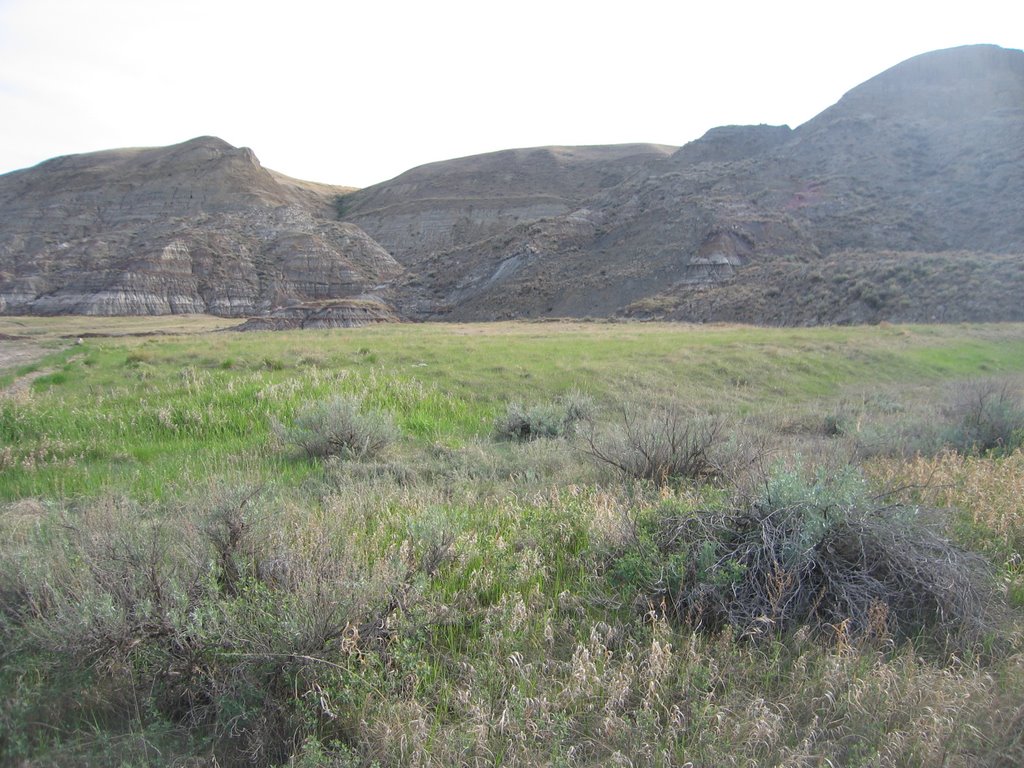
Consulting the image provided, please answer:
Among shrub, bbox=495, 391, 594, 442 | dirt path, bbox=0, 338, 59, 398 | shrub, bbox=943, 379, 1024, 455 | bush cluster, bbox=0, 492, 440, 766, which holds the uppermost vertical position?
dirt path, bbox=0, 338, 59, 398

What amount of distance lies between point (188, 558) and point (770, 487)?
340 cm

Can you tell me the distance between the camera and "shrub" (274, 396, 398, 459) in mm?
7418

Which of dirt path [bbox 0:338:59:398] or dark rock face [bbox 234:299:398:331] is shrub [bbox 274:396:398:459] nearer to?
dirt path [bbox 0:338:59:398]

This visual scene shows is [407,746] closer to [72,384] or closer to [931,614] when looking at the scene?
[931,614]

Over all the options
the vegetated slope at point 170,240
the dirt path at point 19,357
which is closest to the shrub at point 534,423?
the dirt path at point 19,357

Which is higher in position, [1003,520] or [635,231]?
[635,231]

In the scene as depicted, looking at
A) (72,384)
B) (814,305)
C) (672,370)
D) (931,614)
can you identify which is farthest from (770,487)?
(814,305)

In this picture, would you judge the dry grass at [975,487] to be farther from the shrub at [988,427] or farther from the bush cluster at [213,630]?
the bush cluster at [213,630]

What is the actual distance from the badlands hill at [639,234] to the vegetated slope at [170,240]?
256mm

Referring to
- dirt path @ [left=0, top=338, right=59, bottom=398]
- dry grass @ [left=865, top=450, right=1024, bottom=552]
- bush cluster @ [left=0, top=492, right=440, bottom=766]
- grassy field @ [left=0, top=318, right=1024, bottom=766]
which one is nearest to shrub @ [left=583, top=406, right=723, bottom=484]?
grassy field @ [left=0, top=318, right=1024, bottom=766]

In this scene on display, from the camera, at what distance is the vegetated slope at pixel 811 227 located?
126 feet

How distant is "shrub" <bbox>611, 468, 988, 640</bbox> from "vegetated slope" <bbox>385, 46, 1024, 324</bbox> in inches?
1314

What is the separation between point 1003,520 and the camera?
430 centimetres

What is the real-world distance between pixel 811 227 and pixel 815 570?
181 feet
